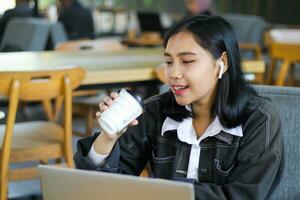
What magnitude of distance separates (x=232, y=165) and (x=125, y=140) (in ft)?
1.03

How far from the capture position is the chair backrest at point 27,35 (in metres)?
4.57

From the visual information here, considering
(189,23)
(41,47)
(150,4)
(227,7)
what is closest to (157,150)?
(189,23)

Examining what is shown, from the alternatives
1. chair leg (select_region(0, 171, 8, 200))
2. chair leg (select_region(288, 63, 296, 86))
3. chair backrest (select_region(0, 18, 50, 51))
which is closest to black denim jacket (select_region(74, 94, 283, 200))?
chair leg (select_region(0, 171, 8, 200))

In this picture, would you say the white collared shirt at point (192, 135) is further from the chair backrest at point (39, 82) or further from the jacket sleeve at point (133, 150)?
the chair backrest at point (39, 82)

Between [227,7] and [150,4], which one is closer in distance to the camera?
[227,7]

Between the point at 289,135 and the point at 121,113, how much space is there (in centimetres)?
68

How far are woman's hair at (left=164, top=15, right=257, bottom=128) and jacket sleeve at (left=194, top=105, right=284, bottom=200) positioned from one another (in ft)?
0.20

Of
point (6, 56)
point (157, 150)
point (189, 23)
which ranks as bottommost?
point (6, 56)

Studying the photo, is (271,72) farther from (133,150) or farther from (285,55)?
(133,150)

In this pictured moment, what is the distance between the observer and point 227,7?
27.4ft

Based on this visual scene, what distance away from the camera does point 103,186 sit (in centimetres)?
99

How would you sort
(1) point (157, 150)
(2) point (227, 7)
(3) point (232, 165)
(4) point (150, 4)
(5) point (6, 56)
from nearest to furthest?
1. (3) point (232, 165)
2. (1) point (157, 150)
3. (5) point (6, 56)
4. (2) point (227, 7)
5. (4) point (150, 4)

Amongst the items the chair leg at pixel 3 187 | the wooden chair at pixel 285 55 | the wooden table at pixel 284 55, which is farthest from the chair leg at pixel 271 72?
the chair leg at pixel 3 187

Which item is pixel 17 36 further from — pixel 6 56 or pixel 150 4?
pixel 150 4
